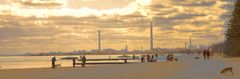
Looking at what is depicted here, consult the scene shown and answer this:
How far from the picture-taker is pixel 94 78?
30281mm

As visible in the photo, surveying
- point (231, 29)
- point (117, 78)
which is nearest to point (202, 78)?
point (117, 78)

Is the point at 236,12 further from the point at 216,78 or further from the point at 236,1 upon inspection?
the point at 216,78

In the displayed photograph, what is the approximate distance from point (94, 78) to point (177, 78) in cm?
537

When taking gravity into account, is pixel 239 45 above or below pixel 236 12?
below

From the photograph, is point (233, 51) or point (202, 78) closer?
point (202, 78)

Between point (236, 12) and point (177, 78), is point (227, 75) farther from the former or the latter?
point (236, 12)

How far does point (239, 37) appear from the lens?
258ft

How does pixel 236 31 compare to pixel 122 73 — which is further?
pixel 236 31

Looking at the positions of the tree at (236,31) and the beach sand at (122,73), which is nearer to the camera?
the beach sand at (122,73)

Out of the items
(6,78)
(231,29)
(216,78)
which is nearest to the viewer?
(216,78)

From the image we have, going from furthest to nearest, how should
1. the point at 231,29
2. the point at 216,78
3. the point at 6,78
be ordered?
the point at 231,29
the point at 6,78
the point at 216,78

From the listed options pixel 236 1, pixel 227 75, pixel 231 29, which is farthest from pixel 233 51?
pixel 227 75

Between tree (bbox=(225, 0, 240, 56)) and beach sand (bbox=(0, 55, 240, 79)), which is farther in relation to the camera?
tree (bbox=(225, 0, 240, 56))

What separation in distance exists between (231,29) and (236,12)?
5.46 metres
